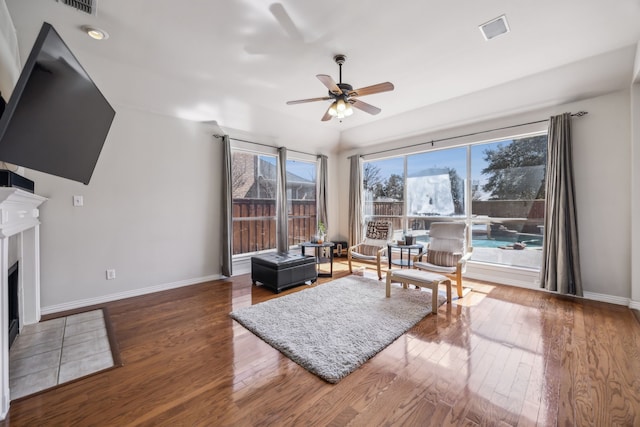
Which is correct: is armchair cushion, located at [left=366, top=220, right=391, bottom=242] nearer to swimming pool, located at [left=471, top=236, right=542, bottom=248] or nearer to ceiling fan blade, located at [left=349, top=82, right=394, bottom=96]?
swimming pool, located at [left=471, top=236, right=542, bottom=248]

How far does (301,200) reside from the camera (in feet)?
19.2

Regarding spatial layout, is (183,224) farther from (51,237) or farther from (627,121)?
(627,121)

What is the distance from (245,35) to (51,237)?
3115 millimetres

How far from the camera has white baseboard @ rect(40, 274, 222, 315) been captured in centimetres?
305

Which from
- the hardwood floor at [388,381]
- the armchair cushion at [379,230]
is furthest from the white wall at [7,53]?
the armchair cushion at [379,230]

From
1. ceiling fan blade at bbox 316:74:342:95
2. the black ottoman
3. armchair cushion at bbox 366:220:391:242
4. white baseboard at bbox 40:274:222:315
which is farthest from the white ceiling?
white baseboard at bbox 40:274:222:315

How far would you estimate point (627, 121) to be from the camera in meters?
3.19

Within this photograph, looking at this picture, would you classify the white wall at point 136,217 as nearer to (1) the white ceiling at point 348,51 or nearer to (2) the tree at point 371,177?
(1) the white ceiling at point 348,51

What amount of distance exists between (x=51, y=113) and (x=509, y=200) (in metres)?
5.28

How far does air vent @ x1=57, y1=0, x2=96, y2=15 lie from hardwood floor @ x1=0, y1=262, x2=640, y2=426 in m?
2.86

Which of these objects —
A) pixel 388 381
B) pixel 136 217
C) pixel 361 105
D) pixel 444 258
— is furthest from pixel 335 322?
pixel 136 217

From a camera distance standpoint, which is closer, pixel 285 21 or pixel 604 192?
pixel 285 21

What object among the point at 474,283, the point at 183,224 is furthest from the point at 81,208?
the point at 474,283

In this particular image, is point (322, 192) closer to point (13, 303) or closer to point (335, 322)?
point (335, 322)
